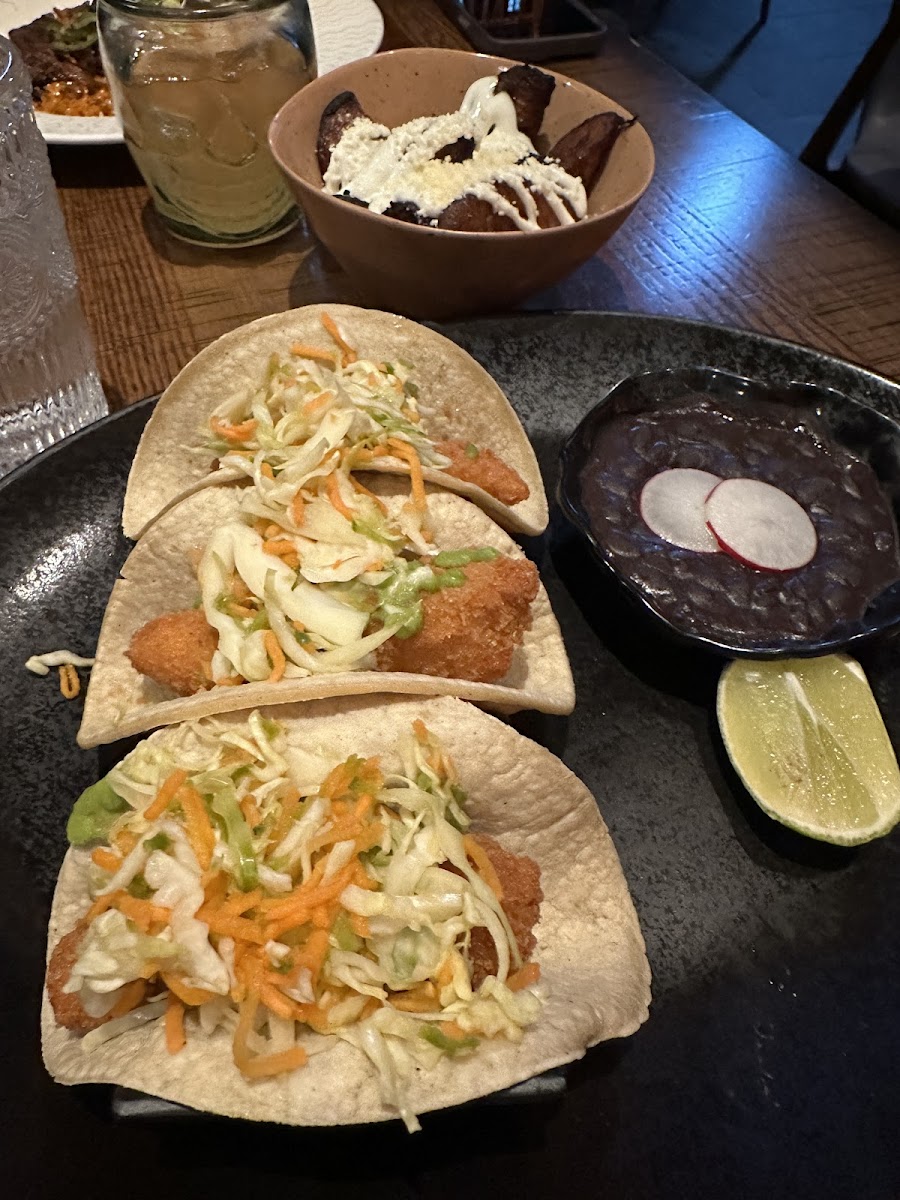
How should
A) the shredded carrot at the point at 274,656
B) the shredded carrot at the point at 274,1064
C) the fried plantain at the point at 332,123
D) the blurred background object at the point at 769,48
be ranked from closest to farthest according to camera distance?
the shredded carrot at the point at 274,1064 → the shredded carrot at the point at 274,656 → the fried plantain at the point at 332,123 → the blurred background object at the point at 769,48

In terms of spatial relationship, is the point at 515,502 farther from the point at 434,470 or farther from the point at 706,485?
the point at 706,485

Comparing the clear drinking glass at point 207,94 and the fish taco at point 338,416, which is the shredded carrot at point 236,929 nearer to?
the fish taco at point 338,416

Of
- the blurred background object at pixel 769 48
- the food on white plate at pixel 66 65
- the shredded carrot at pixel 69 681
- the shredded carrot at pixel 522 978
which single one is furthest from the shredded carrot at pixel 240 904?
the blurred background object at pixel 769 48

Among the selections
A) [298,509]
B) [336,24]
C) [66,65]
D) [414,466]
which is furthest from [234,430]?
[336,24]

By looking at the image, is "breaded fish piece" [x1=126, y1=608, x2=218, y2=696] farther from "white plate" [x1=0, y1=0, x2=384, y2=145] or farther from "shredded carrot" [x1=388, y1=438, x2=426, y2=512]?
"white plate" [x1=0, y1=0, x2=384, y2=145]

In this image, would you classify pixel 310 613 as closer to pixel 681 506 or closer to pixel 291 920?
pixel 291 920

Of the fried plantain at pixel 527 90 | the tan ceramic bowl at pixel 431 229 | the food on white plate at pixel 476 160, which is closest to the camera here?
the tan ceramic bowl at pixel 431 229
